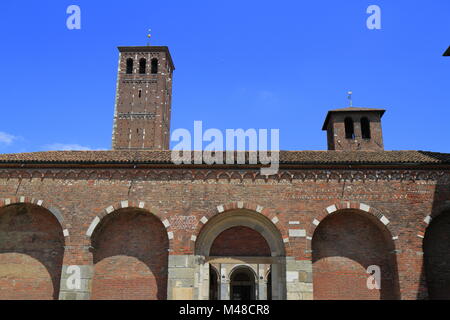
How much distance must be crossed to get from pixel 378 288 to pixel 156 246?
26.4ft

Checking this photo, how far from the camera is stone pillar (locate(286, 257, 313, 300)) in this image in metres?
13.2

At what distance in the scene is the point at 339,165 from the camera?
1431 cm

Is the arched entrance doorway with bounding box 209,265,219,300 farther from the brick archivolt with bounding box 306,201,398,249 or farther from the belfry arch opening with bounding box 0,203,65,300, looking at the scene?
the belfry arch opening with bounding box 0,203,65,300

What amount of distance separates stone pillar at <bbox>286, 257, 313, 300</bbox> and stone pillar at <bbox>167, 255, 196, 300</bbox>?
329cm

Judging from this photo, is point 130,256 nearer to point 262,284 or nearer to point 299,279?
point 299,279

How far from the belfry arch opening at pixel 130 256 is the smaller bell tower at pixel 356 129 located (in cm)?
1512

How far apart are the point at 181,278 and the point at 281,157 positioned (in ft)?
Answer: 19.4

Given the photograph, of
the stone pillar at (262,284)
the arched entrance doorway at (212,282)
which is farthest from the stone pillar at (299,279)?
the stone pillar at (262,284)

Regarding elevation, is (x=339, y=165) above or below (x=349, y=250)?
above

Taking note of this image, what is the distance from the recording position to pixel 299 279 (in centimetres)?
1337

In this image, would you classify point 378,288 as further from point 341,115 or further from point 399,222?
point 341,115

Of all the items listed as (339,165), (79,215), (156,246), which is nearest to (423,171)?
(339,165)

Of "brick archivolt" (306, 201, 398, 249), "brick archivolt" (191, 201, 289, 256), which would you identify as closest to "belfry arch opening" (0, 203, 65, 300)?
"brick archivolt" (191, 201, 289, 256)

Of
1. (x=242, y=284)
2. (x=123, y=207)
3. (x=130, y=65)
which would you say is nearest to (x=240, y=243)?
(x=123, y=207)
